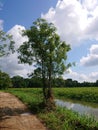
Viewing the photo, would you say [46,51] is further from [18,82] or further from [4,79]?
[18,82]

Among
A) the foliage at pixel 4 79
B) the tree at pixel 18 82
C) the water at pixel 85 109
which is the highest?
the tree at pixel 18 82

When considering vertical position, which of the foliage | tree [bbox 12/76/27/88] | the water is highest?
tree [bbox 12/76/27/88]

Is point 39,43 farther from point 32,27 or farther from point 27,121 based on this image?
point 27,121

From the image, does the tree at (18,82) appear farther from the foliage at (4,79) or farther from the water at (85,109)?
the foliage at (4,79)

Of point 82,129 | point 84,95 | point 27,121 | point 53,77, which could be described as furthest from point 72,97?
point 82,129

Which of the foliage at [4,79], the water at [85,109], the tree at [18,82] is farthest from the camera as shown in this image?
the tree at [18,82]

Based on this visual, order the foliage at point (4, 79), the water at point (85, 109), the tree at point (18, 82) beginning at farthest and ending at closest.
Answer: the tree at point (18, 82)
the water at point (85, 109)
the foliage at point (4, 79)

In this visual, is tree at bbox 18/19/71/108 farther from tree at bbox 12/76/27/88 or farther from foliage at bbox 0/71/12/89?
tree at bbox 12/76/27/88

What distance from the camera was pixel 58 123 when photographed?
1747 cm

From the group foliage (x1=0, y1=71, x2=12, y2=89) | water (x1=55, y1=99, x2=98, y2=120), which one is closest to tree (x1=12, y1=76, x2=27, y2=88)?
water (x1=55, y1=99, x2=98, y2=120)

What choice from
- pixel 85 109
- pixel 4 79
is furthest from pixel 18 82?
pixel 4 79

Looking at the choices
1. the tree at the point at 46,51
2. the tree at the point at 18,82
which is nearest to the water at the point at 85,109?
the tree at the point at 46,51

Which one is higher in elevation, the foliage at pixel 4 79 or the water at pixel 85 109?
the foliage at pixel 4 79

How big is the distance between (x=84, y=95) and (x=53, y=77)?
1821cm
